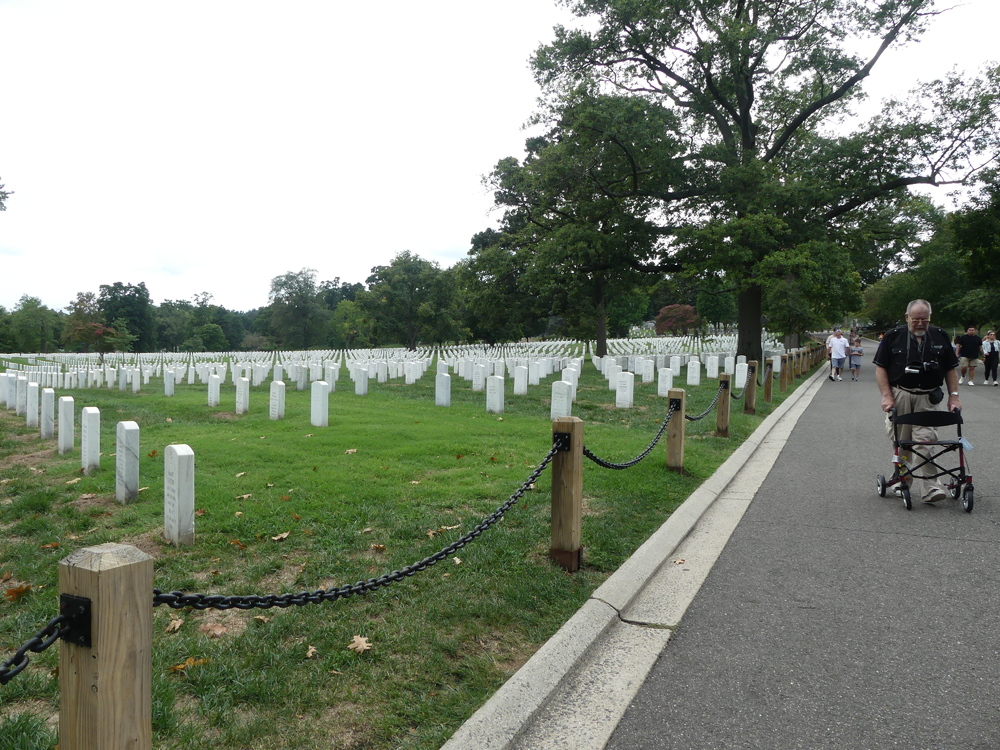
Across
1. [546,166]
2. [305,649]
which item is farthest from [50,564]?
[546,166]

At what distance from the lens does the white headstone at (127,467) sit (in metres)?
6.22

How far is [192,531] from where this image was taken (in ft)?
16.8

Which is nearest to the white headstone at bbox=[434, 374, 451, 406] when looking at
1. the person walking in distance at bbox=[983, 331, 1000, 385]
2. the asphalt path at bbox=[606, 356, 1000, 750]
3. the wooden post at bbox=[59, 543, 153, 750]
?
the asphalt path at bbox=[606, 356, 1000, 750]

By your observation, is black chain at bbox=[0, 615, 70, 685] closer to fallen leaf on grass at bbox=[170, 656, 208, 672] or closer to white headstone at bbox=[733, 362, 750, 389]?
fallen leaf on grass at bbox=[170, 656, 208, 672]

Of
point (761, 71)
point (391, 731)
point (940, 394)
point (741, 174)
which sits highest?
point (761, 71)

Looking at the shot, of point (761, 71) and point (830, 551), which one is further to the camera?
point (761, 71)

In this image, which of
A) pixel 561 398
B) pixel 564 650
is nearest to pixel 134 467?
pixel 564 650

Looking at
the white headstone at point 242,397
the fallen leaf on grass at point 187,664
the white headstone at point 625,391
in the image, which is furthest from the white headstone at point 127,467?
the white headstone at point 625,391

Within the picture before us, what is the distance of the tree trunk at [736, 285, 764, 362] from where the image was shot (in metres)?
26.5

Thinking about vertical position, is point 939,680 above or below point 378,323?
below

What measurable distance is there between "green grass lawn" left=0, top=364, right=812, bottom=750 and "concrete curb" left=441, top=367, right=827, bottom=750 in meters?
0.12

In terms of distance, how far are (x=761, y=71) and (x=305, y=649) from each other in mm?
27569

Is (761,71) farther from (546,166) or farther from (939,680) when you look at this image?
(939,680)

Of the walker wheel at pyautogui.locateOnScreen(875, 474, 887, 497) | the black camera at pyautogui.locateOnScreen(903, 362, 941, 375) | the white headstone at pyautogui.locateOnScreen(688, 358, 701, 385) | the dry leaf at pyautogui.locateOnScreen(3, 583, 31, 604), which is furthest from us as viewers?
the white headstone at pyautogui.locateOnScreen(688, 358, 701, 385)
